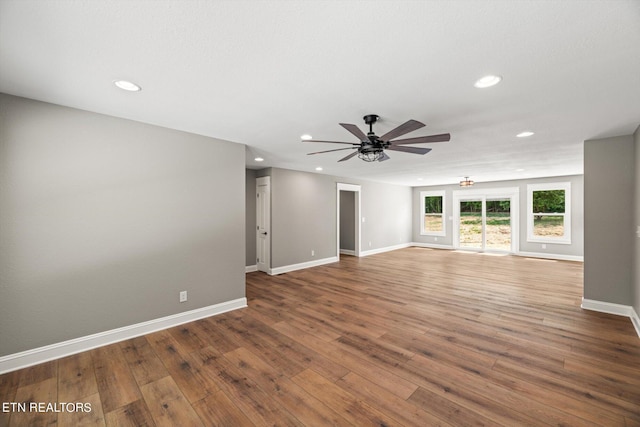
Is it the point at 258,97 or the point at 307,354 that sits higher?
the point at 258,97

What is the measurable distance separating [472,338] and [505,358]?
1.37ft

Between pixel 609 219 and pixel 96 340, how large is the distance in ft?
22.0

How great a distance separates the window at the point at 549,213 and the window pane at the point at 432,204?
2.73 m

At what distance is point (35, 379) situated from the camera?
7.33ft

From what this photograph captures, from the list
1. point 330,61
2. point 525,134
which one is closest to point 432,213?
point 525,134

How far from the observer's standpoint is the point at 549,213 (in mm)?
7777

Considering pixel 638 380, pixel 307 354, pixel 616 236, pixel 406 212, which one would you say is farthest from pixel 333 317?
pixel 406 212

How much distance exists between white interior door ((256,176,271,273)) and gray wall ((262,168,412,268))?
0.36ft

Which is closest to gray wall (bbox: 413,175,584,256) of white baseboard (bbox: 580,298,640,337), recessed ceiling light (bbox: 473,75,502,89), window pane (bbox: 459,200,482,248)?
window pane (bbox: 459,200,482,248)

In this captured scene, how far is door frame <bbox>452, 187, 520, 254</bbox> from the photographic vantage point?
8.31 metres

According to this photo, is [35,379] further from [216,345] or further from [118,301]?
[216,345]

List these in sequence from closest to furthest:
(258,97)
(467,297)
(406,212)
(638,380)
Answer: (638,380) < (258,97) < (467,297) < (406,212)

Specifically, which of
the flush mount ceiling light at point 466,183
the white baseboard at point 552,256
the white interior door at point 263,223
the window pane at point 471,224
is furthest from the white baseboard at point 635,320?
the window pane at point 471,224

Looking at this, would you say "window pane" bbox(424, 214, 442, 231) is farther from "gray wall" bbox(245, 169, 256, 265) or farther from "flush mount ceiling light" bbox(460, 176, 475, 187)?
"gray wall" bbox(245, 169, 256, 265)
